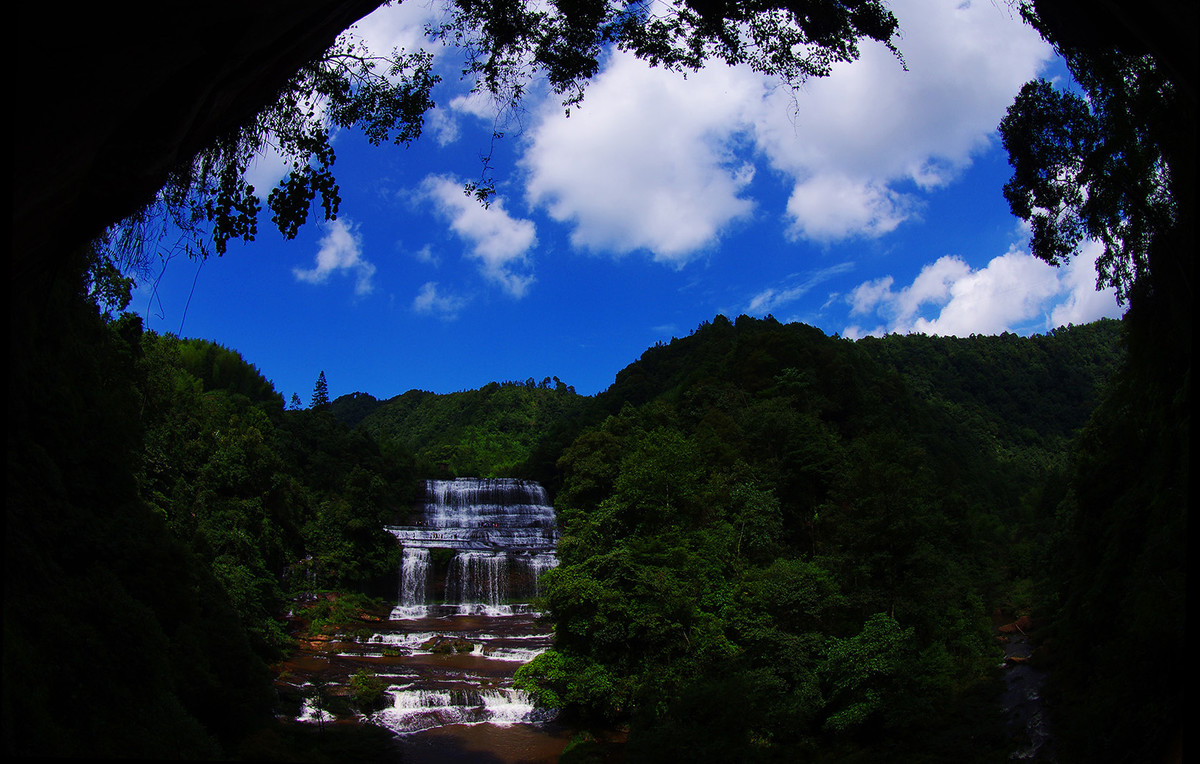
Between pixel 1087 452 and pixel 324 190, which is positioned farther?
pixel 1087 452

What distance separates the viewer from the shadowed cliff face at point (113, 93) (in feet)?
10.2

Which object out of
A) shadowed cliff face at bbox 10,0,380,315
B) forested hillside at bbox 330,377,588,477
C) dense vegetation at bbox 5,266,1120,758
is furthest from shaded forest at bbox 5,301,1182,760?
forested hillside at bbox 330,377,588,477

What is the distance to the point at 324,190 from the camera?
691cm

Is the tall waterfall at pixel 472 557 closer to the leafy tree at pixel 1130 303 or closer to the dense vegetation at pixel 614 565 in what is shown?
the dense vegetation at pixel 614 565

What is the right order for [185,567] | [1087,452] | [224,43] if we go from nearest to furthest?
[224,43] < [185,567] < [1087,452]

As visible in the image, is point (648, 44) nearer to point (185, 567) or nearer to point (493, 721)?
point (185, 567)

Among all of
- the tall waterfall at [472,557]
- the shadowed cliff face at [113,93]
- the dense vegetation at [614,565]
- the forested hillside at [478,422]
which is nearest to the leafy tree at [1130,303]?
the dense vegetation at [614,565]

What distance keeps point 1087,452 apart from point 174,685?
1493 cm

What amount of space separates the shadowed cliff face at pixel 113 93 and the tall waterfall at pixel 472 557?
24.7m

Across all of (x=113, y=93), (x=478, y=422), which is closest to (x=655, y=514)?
(x=113, y=93)

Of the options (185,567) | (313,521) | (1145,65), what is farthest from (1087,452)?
(313,521)

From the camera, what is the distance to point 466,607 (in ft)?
89.0

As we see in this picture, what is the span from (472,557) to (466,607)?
8.97 ft

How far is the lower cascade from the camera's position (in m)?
15.3
